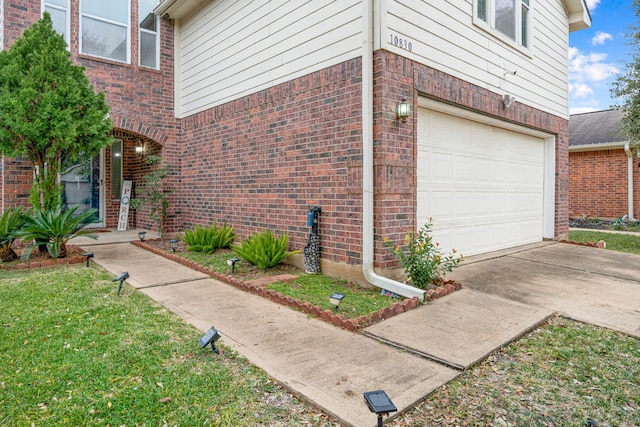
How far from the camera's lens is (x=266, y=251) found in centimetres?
570

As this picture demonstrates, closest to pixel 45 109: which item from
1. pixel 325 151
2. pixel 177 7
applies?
pixel 177 7

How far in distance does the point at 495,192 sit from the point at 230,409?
20.5ft

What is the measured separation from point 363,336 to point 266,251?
2623 millimetres

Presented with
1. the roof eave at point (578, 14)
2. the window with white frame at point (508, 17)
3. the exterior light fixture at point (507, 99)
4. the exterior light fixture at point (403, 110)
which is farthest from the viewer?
the roof eave at point (578, 14)

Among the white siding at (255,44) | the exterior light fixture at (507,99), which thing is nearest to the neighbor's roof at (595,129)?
the exterior light fixture at (507,99)

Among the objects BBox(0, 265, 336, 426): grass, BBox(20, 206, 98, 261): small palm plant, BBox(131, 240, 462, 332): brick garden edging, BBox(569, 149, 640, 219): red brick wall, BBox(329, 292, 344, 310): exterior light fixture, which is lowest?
BBox(0, 265, 336, 426): grass

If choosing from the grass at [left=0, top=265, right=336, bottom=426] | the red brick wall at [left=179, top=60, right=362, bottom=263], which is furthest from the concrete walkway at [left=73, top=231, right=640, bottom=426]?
the red brick wall at [left=179, top=60, right=362, bottom=263]

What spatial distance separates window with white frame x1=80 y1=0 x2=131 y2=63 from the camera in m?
8.04

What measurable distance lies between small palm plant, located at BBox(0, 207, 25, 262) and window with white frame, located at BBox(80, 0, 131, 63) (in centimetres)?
384

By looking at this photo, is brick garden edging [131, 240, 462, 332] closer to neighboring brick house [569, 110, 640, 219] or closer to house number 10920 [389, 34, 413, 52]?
house number 10920 [389, 34, 413, 52]

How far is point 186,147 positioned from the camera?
347 inches

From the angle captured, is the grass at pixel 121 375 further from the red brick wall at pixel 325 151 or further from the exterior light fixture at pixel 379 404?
the red brick wall at pixel 325 151

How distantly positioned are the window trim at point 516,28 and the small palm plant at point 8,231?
25.3 feet

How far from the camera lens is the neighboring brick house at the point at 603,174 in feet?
41.8
